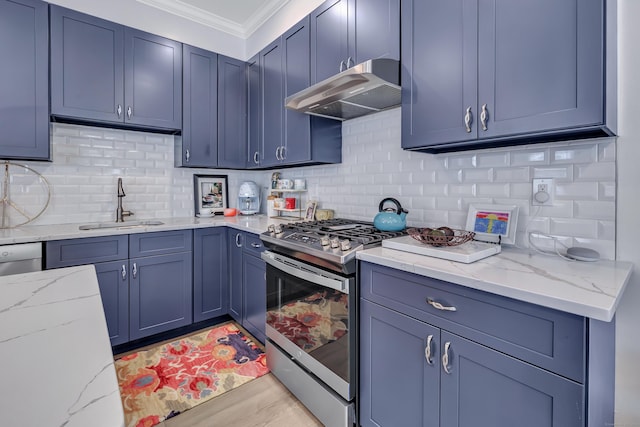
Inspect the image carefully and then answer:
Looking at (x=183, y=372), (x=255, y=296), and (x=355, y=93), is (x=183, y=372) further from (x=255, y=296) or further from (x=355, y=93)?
(x=355, y=93)

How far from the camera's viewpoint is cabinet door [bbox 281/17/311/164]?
2328mm

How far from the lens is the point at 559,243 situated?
1.40m

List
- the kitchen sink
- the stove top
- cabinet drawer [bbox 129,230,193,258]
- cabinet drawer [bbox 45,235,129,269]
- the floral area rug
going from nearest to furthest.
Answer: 1. the stove top
2. the floral area rug
3. cabinet drawer [bbox 45,235,129,269]
4. cabinet drawer [bbox 129,230,193,258]
5. the kitchen sink

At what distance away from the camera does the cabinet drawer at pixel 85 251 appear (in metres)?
2.07

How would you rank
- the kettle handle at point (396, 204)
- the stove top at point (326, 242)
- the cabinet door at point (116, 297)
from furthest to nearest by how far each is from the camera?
the cabinet door at point (116, 297)
the kettle handle at point (396, 204)
the stove top at point (326, 242)

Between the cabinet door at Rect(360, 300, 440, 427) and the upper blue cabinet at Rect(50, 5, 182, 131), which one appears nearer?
the cabinet door at Rect(360, 300, 440, 427)

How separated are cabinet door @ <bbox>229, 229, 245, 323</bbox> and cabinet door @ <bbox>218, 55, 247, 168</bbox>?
2.76 ft

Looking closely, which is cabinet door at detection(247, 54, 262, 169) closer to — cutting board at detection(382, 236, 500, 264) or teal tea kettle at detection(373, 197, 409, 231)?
teal tea kettle at detection(373, 197, 409, 231)

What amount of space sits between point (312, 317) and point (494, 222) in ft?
3.45

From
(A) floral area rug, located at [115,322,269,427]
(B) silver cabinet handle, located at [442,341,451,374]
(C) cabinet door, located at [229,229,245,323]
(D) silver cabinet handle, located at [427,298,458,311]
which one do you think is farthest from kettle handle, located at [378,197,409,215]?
(A) floral area rug, located at [115,322,269,427]

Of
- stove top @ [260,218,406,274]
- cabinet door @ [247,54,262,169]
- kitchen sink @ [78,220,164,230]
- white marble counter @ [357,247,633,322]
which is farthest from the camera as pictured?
cabinet door @ [247,54,262,169]

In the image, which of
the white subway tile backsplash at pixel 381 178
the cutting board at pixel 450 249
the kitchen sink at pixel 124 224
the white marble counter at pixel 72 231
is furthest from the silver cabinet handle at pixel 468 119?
the kitchen sink at pixel 124 224

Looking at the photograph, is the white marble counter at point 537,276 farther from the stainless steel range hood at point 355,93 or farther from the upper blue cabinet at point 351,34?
the upper blue cabinet at point 351,34

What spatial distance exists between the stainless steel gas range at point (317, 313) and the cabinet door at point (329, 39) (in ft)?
3.47
